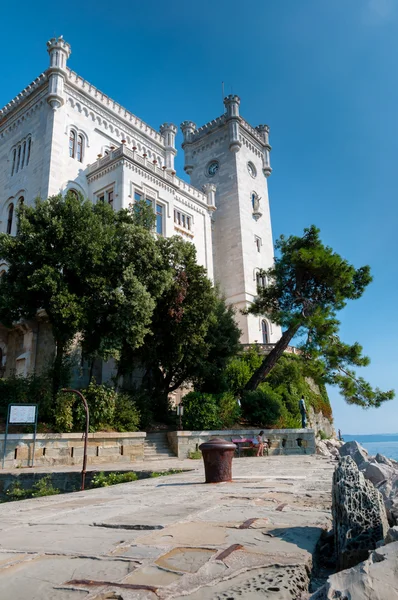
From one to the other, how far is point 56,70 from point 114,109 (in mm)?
5027

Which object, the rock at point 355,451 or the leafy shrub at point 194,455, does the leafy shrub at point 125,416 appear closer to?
the leafy shrub at point 194,455

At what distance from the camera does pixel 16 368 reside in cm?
2233

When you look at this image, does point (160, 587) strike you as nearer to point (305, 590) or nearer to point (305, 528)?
point (305, 590)

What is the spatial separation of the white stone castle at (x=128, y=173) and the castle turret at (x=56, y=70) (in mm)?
57

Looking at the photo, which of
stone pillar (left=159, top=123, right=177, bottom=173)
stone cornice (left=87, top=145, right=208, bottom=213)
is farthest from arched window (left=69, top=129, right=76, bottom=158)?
stone pillar (left=159, top=123, right=177, bottom=173)

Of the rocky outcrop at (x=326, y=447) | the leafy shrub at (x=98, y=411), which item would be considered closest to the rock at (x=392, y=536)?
the leafy shrub at (x=98, y=411)

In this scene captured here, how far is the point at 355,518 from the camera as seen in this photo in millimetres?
3098

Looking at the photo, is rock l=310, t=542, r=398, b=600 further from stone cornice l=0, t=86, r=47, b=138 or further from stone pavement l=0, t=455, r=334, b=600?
stone cornice l=0, t=86, r=47, b=138

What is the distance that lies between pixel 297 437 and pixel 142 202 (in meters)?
13.3

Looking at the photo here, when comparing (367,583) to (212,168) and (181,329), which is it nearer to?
(181,329)

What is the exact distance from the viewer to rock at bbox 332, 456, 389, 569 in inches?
115

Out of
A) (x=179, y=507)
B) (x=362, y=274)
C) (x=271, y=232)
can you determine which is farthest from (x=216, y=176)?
(x=179, y=507)

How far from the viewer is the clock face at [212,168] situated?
38.2 meters

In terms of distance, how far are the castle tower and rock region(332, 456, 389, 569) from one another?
92.9 feet
